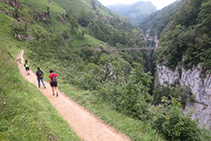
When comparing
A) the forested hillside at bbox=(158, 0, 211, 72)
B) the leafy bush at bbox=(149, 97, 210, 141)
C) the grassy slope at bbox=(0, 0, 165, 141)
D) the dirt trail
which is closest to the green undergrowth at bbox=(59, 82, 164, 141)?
the grassy slope at bbox=(0, 0, 165, 141)

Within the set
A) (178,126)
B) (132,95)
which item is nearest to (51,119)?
(132,95)

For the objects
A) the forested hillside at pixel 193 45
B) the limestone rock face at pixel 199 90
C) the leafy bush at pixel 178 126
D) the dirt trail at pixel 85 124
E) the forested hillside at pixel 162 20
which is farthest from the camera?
the forested hillside at pixel 162 20

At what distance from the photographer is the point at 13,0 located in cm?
4119

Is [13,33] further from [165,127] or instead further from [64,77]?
[165,127]

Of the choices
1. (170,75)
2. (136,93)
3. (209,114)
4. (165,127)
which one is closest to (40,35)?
(136,93)

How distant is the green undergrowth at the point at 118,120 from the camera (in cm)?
424

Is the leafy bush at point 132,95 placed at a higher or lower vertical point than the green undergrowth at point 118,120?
higher

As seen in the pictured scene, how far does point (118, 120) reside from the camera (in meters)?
5.06

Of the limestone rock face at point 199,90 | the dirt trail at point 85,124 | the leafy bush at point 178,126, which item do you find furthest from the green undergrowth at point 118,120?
the limestone rock face at point 199,90

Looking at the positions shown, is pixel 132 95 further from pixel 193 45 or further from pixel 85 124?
pixel 193 45

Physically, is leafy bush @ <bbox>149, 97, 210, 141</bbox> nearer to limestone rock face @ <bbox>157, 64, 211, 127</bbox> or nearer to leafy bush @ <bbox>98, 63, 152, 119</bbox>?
leafy bush @ <bbox>98, 63, 152, 119</bbox>

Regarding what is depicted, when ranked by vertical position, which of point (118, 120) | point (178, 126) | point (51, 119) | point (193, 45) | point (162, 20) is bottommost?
point (118, 120)

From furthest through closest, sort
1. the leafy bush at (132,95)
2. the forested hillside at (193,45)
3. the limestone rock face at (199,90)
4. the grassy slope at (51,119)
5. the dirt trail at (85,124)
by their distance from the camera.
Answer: the forested hillside at (193,45) → the limestone rock face at (199,90) → the leafy bush at (132,95) → the dirt trail at (85,124) → the grassy slope at (51,119)

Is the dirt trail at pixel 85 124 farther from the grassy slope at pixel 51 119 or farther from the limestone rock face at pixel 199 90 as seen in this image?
the limestone rock face at pixel 199 90
